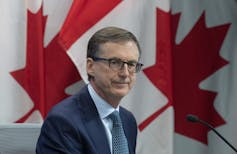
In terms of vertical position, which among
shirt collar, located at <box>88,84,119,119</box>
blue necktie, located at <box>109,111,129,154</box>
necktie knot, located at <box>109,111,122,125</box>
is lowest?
blue necktie, located at <box>109,111,129,154</box>

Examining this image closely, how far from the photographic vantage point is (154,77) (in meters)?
2.59

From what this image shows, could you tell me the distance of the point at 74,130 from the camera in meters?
1.46

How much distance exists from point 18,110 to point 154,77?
2.25 ft

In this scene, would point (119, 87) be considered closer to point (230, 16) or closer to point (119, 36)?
point (119, 36)

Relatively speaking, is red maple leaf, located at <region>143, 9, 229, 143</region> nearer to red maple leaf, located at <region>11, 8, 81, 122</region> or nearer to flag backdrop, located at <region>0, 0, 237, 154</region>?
flag backdrop, located at <region>0, 0, 237, 154</region>

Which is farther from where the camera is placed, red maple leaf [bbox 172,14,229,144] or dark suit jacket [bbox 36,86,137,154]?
red maple leaf [bbox 172,14,229,144]

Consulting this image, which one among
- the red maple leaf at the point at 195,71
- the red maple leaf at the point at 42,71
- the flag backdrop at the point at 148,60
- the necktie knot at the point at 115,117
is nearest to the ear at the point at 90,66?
the necktie knot at the point at 115,117

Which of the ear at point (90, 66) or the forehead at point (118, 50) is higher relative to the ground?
the forehead at point (118, 50)

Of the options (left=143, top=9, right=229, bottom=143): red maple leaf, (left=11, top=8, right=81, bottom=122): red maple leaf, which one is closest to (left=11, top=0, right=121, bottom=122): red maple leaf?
(left=11, top=8, right=81, bottom=122): red maple leaf

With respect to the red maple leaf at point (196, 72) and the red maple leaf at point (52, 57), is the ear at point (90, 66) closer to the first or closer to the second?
the red maple leaf at point (52, 57)

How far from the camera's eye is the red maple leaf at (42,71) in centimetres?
254

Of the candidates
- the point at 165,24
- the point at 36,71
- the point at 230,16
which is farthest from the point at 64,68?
the point at 230,16

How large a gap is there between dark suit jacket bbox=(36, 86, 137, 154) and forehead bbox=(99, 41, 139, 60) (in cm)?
16

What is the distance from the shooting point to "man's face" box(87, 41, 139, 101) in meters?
1.51
